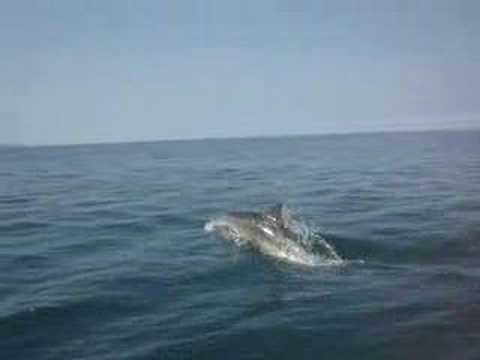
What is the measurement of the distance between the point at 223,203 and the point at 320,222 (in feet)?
25.7

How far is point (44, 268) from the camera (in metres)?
18.1

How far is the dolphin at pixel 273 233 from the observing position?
19188 millimetres

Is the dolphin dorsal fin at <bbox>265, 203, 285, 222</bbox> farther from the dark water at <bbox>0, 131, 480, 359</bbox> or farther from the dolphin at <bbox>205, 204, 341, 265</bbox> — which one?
the dark water at <bbox>0, 131, 480, 359</bbox>

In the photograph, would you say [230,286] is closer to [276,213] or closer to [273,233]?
[273,233]

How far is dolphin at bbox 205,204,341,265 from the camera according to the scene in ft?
63.0

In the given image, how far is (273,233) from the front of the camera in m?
20.5

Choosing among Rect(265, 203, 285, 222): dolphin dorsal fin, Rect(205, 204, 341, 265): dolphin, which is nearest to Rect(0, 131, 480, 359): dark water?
Rect(205, 204, 341, 265): dolphin

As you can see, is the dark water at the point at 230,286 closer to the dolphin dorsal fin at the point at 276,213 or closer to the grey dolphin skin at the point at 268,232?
the grey dolphin skin at the point at 268,232

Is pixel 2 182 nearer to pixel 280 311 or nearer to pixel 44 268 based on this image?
pixel 44 268

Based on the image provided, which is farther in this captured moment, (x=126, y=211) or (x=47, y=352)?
(x=126, y=211)

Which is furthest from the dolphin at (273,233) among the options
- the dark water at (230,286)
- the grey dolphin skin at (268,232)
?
the dark water at (230,286)

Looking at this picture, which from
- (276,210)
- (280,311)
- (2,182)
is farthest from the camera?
(2,182)

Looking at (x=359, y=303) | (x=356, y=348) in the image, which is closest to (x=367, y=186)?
(x=359, y=303)

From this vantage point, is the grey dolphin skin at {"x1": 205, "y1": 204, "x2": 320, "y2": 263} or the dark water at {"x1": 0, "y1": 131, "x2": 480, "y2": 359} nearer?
the dark water at {"x1": 0, "y1": 131, "x2": 480, "y2": 359}
